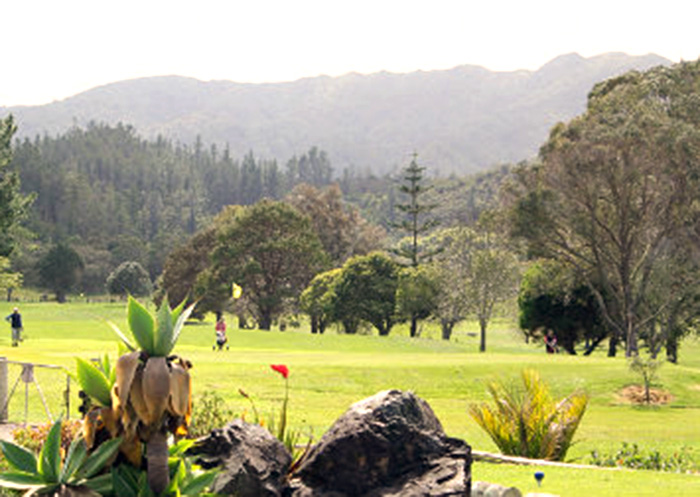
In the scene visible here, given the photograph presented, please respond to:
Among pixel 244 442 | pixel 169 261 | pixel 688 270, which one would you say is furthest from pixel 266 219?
pixel 244 442

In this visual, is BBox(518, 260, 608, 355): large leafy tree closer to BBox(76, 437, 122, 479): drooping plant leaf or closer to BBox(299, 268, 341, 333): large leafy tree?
BBox(299, 268, 341, 333): large leafy tree

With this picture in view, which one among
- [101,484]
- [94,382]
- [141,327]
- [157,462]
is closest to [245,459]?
[157,462]

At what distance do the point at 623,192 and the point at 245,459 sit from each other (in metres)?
46.2

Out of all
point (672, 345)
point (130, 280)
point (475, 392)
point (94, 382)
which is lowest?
point (475, 392)

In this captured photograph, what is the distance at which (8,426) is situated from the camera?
794 inches

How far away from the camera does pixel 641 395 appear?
34688 mm

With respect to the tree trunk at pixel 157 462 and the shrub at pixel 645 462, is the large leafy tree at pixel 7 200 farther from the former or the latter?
the tree trunk at pixel 157 462

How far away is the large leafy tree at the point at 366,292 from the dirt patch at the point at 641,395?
147ft

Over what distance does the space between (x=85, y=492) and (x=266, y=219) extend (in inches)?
2939

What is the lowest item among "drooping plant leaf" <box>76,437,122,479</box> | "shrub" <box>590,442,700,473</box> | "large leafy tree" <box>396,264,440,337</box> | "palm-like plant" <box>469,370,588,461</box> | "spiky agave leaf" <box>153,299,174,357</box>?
"shrub" <box>590,442,700,473</box>

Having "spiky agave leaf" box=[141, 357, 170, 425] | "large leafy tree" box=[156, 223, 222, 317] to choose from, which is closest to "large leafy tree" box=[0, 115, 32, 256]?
"large leafy tree" box=[156, 223, 222, 317]

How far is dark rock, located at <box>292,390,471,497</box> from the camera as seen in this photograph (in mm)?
11594

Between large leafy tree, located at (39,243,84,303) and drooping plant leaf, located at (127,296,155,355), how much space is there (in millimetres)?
129820

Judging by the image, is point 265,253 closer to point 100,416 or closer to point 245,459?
point 245,459
